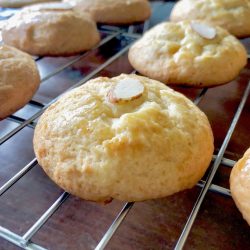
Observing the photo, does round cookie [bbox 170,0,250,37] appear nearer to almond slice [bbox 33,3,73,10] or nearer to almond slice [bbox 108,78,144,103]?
almond slice [bbox 33,3,73,10]

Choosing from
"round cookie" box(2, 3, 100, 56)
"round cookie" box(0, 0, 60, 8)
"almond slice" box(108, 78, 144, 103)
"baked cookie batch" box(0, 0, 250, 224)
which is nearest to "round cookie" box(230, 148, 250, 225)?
"baked cookie batch" box(0, 0, 250, 224)

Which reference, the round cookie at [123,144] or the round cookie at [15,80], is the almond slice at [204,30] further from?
the round cookie at [15,80]

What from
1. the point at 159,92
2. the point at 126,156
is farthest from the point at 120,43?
the point at 126,156

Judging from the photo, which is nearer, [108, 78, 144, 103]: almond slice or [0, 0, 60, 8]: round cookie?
[108, 78, 144, 103]: almond slice

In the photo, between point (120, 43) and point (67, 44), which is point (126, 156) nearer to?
point (67, 44)

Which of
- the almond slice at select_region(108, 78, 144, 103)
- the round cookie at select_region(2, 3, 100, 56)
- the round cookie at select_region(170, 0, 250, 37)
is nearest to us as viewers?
the almond slice at select_region(108, 78, 144, 103)
